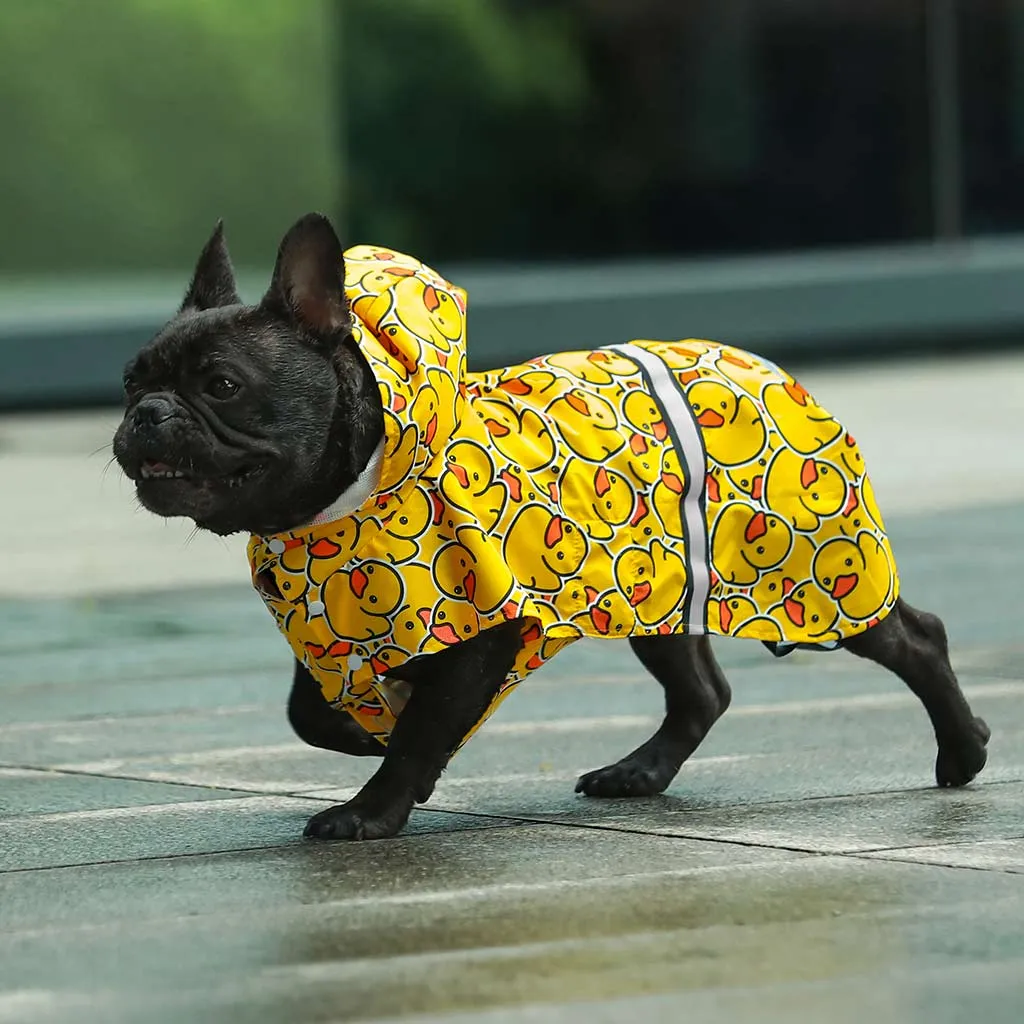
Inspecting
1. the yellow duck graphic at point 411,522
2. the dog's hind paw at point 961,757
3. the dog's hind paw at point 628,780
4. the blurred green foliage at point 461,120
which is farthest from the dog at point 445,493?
the blurred green foliage at point 461,120

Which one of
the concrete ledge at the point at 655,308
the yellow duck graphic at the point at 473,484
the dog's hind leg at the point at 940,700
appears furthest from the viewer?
the concrete ledge at the point at 655,308

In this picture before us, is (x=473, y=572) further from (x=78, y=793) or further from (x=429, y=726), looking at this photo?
(x=78, y=793)

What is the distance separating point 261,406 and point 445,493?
0.48 m

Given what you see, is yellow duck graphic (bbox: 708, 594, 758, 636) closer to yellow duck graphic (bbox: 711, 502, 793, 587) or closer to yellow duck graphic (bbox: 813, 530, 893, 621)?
yellow duck graphic (bbox: 711, 502, 793, 587)

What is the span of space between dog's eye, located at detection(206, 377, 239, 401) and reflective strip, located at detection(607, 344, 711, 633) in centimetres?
115

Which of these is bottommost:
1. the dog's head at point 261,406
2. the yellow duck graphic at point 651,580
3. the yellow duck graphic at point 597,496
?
the yellow duck graphic at point 651,580

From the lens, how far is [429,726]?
17.9 feet

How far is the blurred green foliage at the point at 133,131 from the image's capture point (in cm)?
1891

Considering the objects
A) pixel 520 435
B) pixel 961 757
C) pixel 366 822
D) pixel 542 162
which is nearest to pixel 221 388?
pixel 520 435

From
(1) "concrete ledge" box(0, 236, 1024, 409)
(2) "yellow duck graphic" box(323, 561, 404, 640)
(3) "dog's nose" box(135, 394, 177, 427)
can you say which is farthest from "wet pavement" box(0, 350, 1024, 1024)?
(1) "concrete ledge" box(0, 236, 1024, 409)

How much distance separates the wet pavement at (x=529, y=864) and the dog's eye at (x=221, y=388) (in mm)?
1083

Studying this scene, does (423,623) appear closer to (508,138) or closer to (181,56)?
(181,56)

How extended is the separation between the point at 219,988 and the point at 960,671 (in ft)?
14.7

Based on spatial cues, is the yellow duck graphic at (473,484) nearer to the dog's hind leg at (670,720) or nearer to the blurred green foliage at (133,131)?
the dog's hind leg at (670,720)
